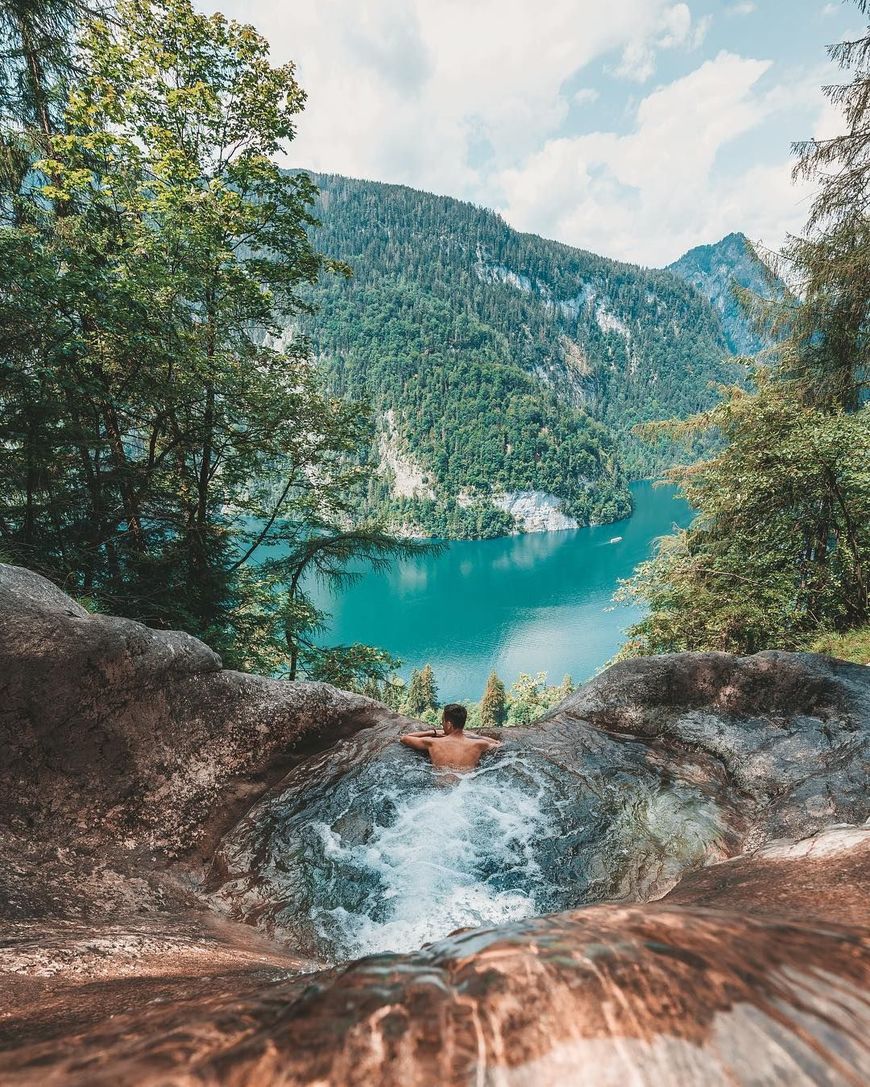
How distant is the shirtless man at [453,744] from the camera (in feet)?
18.6

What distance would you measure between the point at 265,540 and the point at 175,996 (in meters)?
8.92

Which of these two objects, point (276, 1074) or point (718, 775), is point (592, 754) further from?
point (276, 1074)

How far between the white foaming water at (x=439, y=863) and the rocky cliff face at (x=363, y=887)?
0.14 metres

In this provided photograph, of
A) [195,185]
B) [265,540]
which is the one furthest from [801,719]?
[195,185]

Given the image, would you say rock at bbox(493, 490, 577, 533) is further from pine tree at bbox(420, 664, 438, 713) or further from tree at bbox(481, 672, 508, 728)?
tree at bbox(481, 672, 508, 728)

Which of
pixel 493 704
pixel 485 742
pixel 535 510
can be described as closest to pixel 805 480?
pixel 485 742

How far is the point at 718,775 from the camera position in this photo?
5449mm

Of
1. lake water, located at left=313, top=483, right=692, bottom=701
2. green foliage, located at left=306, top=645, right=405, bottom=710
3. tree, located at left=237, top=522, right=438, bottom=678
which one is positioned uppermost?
lake water, located at left=313, top=483, right=692, bottom=701

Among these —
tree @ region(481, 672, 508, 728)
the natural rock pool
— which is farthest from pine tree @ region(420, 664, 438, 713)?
the natural rock pool

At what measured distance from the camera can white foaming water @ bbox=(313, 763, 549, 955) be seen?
153 inches

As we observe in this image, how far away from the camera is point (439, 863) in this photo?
446cm

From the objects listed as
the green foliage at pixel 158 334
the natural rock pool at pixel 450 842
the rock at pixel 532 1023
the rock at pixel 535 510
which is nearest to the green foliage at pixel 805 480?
the natural rock pool at pixel 450 842

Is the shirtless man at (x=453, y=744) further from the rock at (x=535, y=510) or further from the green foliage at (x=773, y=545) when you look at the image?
the rock at (x=535, y=510)

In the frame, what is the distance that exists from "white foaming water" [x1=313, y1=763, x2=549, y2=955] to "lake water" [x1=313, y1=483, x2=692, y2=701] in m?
28.3
